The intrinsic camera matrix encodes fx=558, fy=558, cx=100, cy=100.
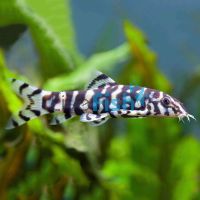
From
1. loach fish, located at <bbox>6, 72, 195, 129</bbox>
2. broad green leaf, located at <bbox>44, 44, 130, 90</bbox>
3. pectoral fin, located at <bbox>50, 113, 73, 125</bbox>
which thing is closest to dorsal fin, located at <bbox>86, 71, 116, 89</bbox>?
loach fish, located at <bbox>6, 72, 195, 129</bbox>

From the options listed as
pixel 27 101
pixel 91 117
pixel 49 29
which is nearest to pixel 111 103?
pixel 91 117

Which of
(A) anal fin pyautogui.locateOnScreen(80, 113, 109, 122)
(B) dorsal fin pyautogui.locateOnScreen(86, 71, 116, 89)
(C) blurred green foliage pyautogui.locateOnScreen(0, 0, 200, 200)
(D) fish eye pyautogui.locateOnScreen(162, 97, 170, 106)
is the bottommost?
(C) blurred green foliage pyautogui.locateOnScreen(0, 0, 200, 200)

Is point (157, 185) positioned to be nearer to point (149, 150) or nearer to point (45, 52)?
point (149, 150)

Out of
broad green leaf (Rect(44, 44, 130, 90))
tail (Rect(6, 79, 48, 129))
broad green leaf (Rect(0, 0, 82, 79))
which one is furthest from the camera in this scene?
broad green leaf (Rect(0, 0, 82, 79))

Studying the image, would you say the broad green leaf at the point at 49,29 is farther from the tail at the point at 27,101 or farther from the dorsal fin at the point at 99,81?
the dorsal fin at the point at 99,81

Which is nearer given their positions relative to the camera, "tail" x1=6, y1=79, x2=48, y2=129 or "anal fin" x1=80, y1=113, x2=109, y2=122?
"anal fin" x1=80, y1=113, x2=109, y2=122

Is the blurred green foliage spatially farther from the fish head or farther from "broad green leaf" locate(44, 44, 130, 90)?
the fish head

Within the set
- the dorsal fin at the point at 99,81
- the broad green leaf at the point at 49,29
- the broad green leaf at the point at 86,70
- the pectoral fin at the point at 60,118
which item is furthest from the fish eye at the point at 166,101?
the broad green leaf at the point at 49,29
